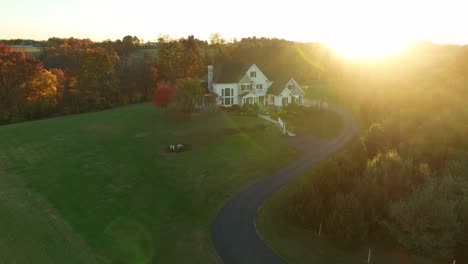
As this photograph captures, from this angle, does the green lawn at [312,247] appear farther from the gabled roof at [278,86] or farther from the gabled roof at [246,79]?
the gabled roof at [246,79]

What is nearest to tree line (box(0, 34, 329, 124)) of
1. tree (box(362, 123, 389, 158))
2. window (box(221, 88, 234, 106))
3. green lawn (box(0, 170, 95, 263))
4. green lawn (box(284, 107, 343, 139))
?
window (box(221, 88, 234, 106))

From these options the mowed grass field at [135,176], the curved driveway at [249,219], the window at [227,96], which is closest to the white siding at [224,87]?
the window at [227,96]

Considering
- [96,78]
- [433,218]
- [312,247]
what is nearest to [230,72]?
[96,78]

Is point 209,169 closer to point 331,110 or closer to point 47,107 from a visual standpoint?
point 331,110

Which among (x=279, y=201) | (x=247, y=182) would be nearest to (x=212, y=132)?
(x=247, y=182)

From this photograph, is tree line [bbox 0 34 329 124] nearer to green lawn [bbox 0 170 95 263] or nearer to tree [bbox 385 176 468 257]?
green lawn [bbox 0 170 95 263]

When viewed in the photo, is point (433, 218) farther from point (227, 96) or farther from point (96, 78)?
point (96, 78)
